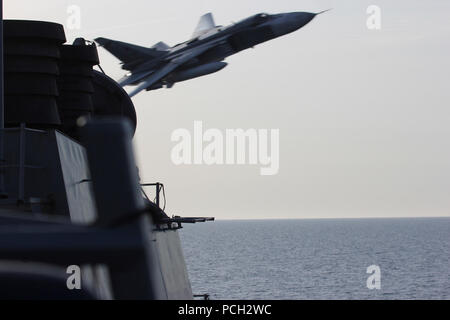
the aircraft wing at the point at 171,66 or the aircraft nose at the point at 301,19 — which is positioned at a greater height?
the aircraft nose at the point at 301,19

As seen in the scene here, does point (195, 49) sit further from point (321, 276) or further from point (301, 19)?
point (321, 276)

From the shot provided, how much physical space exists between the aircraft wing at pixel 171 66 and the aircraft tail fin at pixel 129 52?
194 cm

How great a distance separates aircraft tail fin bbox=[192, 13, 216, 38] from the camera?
86.5 metres

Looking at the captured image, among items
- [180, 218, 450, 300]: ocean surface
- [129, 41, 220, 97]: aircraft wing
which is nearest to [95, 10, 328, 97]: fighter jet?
[129, 41, 220, 97]: aircraft wing

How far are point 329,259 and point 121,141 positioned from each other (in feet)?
615

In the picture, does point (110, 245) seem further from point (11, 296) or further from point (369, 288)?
point (369, 288)

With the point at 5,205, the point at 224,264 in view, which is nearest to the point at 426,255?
the point at 224,264

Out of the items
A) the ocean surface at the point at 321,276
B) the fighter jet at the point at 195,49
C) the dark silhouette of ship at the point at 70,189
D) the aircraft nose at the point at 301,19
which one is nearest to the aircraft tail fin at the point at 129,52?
the fighter jet at the point at 195,49

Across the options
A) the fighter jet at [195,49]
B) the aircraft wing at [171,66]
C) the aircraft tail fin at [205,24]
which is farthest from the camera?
the aircraft tail fin at [205,24]

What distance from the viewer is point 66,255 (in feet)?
5.44

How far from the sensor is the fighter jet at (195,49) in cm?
7656

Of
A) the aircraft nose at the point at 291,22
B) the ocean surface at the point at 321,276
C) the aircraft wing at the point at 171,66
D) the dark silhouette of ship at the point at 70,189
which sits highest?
the aircraft nose at the point at 291,22

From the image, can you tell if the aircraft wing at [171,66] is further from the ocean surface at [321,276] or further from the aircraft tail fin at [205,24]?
the ocean surface at [321,276]

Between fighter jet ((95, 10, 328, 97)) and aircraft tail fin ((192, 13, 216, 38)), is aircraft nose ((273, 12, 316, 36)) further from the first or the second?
aircraft tail fin ((192, 13, 216, 38))
